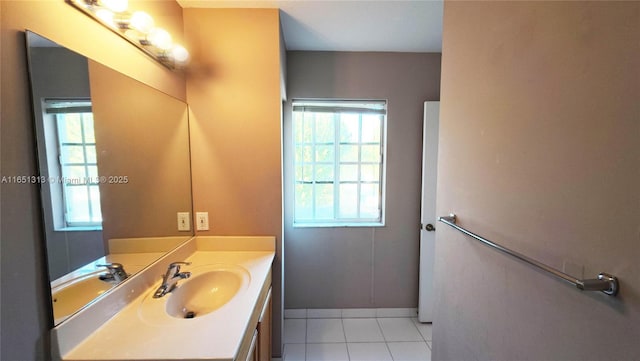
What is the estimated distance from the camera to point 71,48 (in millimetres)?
838

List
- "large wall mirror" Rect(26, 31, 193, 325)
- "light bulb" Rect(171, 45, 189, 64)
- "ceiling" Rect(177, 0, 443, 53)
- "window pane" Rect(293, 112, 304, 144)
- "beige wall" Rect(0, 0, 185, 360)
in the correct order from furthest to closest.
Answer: "window pane" Rect(293, 112, 304, 144) → "ceiling" Rect(177, 0, 443, 53) → "light bulb" Rect(171, 45, 189, 64) → "large wall mirror" Rect(26, 31, 193, 325) → "beige wall" Rect(0, 0, 185, 360)

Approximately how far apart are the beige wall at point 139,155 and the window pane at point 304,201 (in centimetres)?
102

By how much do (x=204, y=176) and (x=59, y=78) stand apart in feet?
2.97

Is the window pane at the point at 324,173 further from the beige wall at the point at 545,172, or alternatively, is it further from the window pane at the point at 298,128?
the beige wall at the point at 545,172

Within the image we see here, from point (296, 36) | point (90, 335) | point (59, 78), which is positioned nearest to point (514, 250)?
point (90, 335)

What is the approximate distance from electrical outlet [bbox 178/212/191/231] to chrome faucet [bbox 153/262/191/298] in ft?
1.14

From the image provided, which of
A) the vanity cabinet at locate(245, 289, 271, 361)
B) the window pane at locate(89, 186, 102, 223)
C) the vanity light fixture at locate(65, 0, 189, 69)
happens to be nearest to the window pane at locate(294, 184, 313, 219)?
the vanity cabinet at locate(245, 289, 271, 361)

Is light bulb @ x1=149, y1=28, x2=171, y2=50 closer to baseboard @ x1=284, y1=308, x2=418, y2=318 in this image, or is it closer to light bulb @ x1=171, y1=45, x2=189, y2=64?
light bulb @ x1=171, y1=45, x2=189, y2=64

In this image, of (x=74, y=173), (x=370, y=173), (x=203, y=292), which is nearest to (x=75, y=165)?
(x=74, y=173)

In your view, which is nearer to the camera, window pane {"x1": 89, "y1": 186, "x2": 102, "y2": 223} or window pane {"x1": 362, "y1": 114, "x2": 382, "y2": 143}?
window pane {"x1": 89, "y1": 186, "x2": 102, "y2": 223}

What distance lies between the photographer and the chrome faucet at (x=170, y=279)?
3.74 ft

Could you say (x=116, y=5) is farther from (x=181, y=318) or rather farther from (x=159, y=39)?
(x=181, y=318)

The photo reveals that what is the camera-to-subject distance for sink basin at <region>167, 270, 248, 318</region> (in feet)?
3.98

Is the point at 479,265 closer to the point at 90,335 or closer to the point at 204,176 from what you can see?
the point at 90,335
